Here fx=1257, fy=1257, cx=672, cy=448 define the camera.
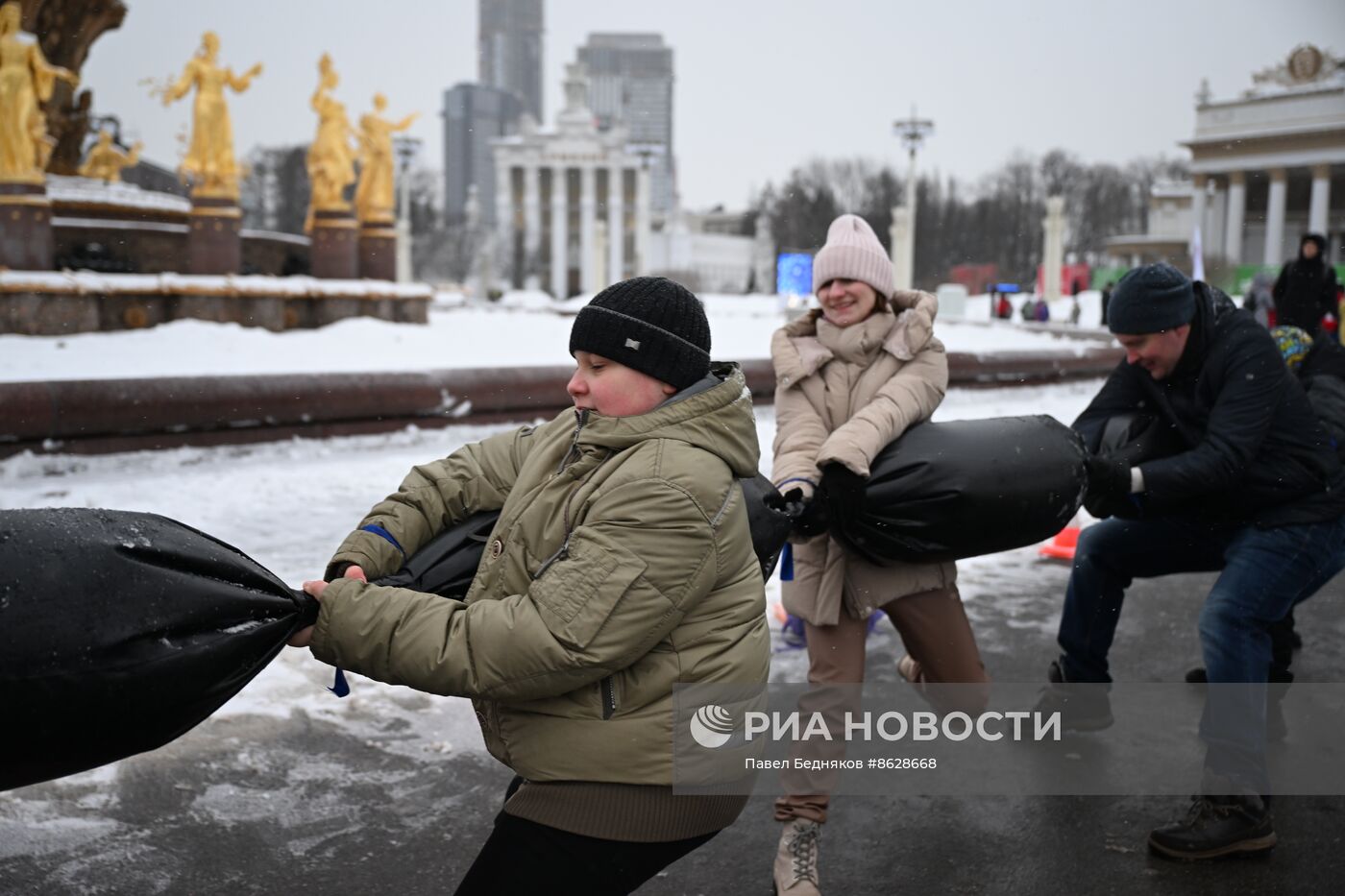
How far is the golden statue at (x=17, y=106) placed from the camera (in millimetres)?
15859

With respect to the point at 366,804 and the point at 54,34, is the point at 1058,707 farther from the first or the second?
the point at 54,34

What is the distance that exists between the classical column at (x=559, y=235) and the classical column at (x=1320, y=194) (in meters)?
62.3

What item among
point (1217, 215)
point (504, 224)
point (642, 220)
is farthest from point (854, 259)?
point (642, 220)

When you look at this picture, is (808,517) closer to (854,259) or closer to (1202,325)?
(854,259)

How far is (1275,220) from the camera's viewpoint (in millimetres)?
67438

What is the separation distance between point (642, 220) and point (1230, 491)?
110m

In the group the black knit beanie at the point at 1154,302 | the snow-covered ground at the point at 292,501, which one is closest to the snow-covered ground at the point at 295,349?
the snow-covered ground at the point at 292,501

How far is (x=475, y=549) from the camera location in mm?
2514

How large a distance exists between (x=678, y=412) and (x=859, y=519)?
125 centimetres

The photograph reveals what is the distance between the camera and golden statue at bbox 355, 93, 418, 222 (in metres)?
22.7

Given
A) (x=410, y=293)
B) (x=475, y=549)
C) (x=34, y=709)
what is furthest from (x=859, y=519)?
(x=410, y=293)

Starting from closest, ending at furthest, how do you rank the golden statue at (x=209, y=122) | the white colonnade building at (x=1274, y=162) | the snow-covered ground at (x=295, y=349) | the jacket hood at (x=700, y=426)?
the jacket hood at (x=700, y=426)
the snow-covered ground at (x=295, y=349)
the golden statue at (x=209, y=122)
the white colonnade building at (x=1274, y=162)

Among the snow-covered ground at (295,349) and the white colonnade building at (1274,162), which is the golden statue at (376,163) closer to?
the snow-covered ground at (295,349)

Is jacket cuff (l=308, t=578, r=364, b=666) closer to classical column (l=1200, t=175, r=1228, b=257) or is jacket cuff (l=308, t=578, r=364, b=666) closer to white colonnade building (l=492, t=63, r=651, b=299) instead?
classical column (l=1200, t=175, r=1228, b=257)
